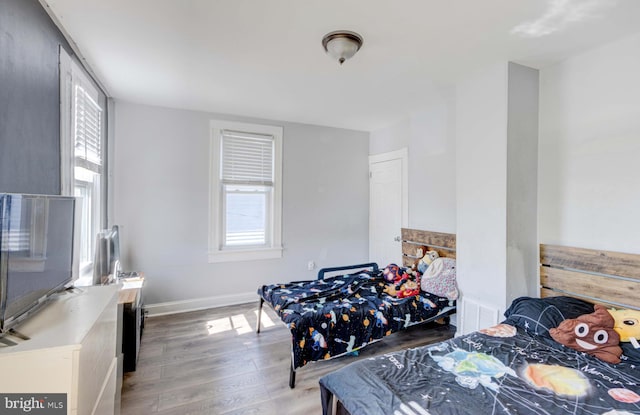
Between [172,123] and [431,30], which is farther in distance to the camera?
[172,123]

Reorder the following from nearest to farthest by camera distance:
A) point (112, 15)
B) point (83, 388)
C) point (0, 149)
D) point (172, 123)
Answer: point (83, 388) < point (0, 149) < point (112, 15) < point (172, 123)

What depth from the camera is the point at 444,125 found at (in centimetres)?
336

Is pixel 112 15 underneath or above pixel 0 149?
above

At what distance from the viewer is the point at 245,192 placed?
158 inches

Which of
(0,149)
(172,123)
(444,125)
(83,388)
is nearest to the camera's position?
(83,388)

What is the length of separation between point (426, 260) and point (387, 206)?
1.23 m

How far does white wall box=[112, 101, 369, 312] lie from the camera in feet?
11.4

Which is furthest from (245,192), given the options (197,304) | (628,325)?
(628,325)

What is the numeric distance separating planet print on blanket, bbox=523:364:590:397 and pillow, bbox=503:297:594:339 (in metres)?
0.42

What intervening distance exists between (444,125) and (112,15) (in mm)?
3058

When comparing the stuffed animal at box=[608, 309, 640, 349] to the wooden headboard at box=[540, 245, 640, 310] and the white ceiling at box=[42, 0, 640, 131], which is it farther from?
the white ceiling at box=[42, 0, 640, 131]

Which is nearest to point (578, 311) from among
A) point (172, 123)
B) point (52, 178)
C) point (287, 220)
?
point (287, 220)

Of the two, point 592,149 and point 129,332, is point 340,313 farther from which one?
point 592,149

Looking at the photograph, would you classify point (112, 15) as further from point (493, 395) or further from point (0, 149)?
point (493, 395)
